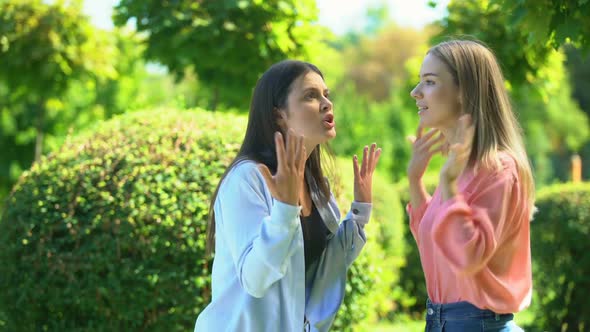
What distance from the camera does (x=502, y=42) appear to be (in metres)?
7.74

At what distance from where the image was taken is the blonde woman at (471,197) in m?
2.44

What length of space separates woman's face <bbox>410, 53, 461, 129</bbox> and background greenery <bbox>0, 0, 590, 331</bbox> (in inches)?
19.5

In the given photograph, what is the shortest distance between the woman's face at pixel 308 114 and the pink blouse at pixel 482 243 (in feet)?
1.79

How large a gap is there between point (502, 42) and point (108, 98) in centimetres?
1039

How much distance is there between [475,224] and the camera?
7.94ft

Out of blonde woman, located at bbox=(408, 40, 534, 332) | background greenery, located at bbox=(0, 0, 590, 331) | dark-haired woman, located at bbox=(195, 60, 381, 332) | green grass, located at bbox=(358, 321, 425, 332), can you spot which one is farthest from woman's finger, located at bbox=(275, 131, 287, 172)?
green grass, located at bbox=(358, 321, 425, 332)

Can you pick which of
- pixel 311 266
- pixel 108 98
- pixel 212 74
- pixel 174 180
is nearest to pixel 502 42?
pixel 212 74

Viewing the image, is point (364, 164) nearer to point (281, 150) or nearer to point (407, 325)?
point (281, 150)

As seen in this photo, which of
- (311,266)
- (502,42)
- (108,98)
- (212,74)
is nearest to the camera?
(311,266)

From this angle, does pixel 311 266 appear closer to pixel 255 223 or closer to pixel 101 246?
pixel 255 223

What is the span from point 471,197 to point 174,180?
108 inches

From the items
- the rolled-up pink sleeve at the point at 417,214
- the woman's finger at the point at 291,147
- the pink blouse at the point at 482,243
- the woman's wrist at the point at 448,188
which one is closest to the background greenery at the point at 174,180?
the rolled-up pink sleeve at the point at 417,214

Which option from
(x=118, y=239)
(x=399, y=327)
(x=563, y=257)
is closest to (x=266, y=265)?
(x=118, y=239)

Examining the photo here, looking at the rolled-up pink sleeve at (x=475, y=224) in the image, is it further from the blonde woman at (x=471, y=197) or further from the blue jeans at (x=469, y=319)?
the blue jeans at (x=469, y=319)
